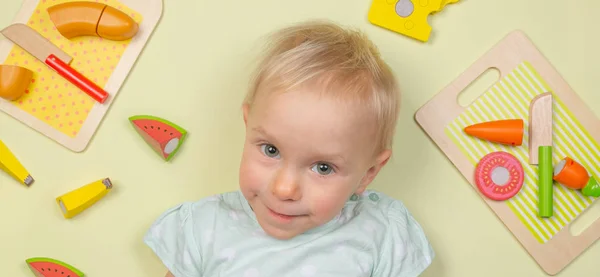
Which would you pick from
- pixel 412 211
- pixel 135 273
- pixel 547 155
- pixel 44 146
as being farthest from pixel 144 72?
pixel 547 155

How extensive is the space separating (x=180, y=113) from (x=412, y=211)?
408 millimetres

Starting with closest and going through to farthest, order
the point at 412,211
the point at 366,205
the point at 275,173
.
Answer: the point at 275,173 < the point at 366,205 < the point at 412,211

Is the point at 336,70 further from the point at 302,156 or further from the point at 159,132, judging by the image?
the point at 159,132

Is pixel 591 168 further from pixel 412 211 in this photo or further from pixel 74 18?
pixel 74 18

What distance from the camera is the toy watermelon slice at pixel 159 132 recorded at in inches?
41.9

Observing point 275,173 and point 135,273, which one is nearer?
point 275,173

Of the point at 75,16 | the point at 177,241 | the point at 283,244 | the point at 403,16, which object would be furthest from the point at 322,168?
the point at 75,16

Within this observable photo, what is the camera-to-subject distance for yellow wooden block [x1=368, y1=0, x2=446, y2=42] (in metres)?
1.10

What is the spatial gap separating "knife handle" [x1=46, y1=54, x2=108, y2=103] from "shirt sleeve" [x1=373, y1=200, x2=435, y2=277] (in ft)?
1.58

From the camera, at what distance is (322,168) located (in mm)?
851

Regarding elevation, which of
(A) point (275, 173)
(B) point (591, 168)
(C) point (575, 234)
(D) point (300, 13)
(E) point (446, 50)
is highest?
(D) point (300, 13)

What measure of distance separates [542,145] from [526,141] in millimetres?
26

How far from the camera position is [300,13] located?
1.11 m

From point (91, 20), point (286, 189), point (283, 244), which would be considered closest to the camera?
point (286, 189)
